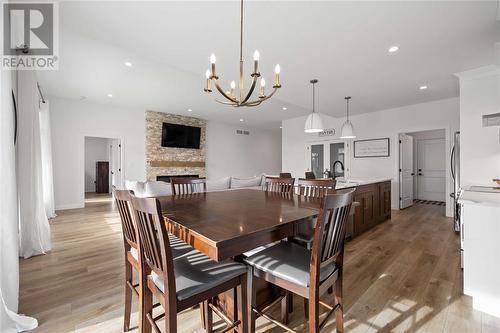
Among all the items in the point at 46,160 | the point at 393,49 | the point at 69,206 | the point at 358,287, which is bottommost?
the point at 358,287

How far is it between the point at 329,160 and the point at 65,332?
22.4 ft

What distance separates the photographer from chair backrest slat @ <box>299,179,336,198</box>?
2.30 m

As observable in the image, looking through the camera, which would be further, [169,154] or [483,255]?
[169,154]

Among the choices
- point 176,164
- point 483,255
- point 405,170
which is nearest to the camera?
point 483,255

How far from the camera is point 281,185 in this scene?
2748 millimetres

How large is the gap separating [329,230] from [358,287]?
4.49 ft

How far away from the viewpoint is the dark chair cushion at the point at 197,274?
1077 millimetres

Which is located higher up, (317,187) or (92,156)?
(92,156)

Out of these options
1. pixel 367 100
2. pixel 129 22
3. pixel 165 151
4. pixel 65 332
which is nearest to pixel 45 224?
pixel 65 332

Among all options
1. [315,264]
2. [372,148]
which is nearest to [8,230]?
[315,264]

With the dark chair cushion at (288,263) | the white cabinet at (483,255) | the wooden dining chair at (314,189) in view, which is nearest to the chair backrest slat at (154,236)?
the dark chair cushion at (288,263)

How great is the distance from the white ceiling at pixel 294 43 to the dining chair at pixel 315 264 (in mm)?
1911

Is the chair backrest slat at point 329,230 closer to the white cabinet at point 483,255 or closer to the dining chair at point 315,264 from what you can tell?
the dining chair at point 315,264

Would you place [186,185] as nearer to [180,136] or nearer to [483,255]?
[483,255]
